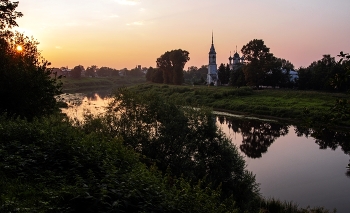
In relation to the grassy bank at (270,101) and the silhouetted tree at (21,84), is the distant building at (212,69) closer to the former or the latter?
the grassy bank at (270,101)

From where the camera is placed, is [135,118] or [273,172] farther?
[273,172]

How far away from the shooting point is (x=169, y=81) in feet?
403

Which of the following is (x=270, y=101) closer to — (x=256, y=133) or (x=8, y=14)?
(x=256, y=133)

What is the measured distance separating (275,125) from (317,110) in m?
6.80

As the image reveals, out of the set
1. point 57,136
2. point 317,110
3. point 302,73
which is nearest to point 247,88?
point 302,73

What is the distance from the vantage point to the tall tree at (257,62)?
80188 mm

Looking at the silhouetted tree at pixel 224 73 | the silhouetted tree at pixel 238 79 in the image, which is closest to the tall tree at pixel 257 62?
the silhouetted tree at pixel 238 79

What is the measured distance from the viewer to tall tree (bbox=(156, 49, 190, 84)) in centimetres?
11400

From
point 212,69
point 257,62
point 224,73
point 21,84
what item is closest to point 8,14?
point 21,84

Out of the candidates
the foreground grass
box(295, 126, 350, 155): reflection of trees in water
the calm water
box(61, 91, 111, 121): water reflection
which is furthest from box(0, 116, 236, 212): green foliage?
box(295, 126, 350, 155): reflection of trees in water

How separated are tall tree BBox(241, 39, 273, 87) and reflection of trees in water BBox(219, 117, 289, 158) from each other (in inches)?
1138

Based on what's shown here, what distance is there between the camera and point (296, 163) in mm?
28672

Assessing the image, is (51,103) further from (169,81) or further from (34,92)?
(169,81)

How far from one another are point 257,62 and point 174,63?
135 feet
